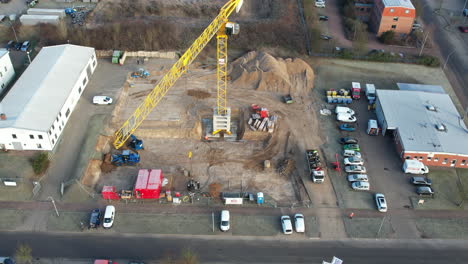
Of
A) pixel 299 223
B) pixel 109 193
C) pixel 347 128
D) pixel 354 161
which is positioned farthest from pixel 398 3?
pixel 109 193

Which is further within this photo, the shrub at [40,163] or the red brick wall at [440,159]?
the red brick wall at [440,159]

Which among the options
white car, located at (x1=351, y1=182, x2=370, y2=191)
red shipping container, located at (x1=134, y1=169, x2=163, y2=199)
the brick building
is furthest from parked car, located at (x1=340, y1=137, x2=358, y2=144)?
the brick building

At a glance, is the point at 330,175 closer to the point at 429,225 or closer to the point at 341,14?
the point at 429,225

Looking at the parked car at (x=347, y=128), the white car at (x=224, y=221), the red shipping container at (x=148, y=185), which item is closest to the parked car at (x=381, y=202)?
the parked car at (x=347, y=128)

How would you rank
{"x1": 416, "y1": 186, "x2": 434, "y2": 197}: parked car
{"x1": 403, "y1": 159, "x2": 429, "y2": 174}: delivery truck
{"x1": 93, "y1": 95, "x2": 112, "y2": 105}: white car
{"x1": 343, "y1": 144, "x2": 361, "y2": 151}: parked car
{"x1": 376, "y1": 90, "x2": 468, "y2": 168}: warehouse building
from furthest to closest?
1. {"x1": 93, "y1": 95, "x2": 112, "y2": 105}: white car
2. {"x1": 343, "y1": 144, "x2": 361, "y2": 151}: parked car
3. {"x1": 376, "y1": 90, "x2": 468, "y2": 168}: warehouse building
4. {"x1": 403, "y1": 159, "x2": 429, "y2": 174}: delivery truck
5. {"x1": 416, "y1": 186, "x2": 434, "y2": 197}: parked car

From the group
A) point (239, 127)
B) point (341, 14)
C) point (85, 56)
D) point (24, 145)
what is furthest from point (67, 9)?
point (341, 14)

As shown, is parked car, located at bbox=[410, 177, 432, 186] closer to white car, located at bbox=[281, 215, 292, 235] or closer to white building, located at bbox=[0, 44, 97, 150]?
white car, located at bbox=[281, 215, 292, 235]

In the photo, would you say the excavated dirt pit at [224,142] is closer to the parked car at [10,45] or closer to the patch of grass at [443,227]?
the patch of grass at [443,227]
